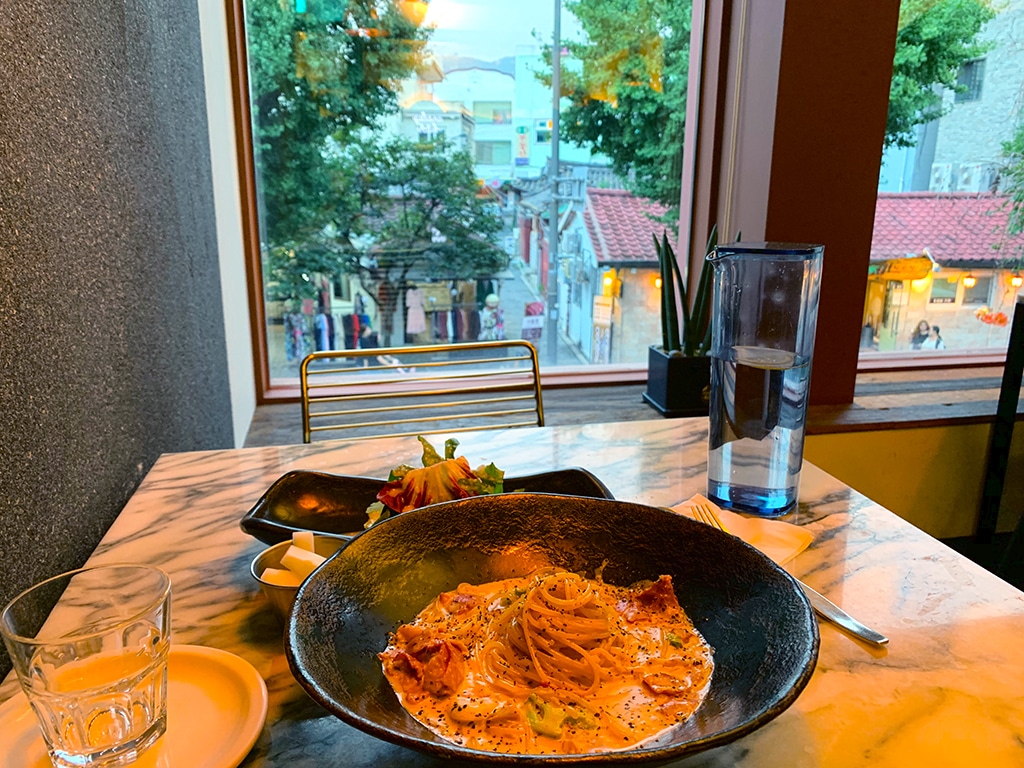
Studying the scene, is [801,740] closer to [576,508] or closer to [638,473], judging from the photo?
[576,508]

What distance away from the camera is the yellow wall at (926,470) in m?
1.98

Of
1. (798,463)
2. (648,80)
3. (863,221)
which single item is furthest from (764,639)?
(648,80)

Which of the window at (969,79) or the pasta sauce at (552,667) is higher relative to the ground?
the window at (969,79)

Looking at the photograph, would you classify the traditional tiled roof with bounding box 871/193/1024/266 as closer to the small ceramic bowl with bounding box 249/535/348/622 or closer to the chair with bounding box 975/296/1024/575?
the chair with bounding box 975/296/1024/575

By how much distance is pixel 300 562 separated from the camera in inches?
28.1

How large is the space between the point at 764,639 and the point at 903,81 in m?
2.36

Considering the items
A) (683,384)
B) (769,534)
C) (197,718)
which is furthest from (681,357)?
(197,718)

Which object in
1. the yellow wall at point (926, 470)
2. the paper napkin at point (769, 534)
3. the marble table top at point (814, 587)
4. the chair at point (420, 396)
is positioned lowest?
the yellow wall at point (926, 470)

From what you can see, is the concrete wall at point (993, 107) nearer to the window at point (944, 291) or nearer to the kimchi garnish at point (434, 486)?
the window at point (944, 291)

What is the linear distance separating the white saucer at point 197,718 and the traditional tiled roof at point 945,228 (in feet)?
7.90

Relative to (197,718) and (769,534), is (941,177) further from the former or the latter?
(197,718)

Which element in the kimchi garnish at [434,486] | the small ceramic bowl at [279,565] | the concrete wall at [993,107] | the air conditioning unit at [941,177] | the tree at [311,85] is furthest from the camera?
the air conditioning unit at [941,177]

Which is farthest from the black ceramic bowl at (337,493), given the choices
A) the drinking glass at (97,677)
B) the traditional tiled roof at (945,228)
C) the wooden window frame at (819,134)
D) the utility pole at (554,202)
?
the traditional tiled roof at (945,228)

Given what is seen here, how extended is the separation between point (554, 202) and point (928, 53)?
1.27 metres
